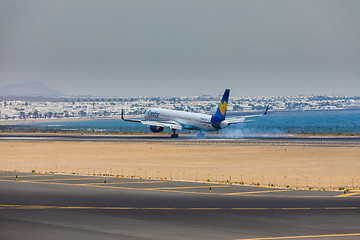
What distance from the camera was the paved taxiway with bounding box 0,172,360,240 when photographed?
127ft

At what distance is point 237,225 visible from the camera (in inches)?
1638

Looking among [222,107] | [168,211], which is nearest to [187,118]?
[222,107]

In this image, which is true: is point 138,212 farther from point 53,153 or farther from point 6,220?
point 53,153

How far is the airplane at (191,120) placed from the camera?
145750 mm

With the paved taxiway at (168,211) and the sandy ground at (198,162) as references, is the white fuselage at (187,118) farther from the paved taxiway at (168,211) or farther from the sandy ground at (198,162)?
the paved taxiway at (168,211)

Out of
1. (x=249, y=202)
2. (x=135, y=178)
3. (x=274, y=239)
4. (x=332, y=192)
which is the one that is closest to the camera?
(x=274, y=239)

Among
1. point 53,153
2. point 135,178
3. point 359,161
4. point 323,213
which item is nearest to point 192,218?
point 323,213

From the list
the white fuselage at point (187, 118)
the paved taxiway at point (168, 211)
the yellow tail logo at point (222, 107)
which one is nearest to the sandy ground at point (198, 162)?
the paved taxiway at point (168, 211)

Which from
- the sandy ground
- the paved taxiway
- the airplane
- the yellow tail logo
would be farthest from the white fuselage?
the paved taxiway

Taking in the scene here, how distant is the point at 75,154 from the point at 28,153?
357 inches

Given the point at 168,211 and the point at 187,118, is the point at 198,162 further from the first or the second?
the point at 187,118

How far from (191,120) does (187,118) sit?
5.20ft

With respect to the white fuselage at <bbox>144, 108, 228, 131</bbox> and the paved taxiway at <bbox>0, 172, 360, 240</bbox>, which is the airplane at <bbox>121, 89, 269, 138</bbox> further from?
the paved taxiway at <bbox>0, 172, 360, 240</bbox>

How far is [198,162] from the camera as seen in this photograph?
9694 cm
